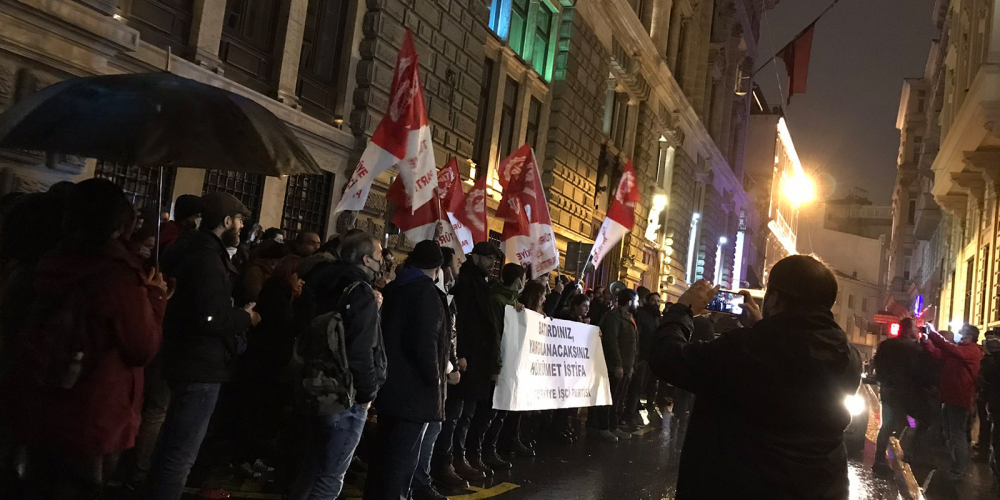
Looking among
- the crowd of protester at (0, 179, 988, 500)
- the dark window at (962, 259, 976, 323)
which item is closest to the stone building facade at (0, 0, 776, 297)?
the crowd of protester at (0, 179, 988, 500)

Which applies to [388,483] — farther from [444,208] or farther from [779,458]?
[444,208]

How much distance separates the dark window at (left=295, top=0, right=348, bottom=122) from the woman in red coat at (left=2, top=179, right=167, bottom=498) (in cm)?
844

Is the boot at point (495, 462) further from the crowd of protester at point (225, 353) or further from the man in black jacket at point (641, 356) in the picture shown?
the man in black jacket at point (641, 356)

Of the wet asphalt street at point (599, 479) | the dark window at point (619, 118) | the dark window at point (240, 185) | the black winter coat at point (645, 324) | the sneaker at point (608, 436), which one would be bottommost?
the wet asphalt street at point (599, 479)

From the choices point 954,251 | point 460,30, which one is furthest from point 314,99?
point 954,251

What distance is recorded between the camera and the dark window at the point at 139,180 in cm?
864

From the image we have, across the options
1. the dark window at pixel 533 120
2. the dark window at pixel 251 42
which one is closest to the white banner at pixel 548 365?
the dark window at pixel 251 42

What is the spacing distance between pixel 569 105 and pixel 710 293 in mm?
17041

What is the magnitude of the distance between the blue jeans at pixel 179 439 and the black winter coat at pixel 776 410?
8.60 ft

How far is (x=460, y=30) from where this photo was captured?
48.2 ft

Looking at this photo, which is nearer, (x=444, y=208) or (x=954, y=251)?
(x=444, y=208)

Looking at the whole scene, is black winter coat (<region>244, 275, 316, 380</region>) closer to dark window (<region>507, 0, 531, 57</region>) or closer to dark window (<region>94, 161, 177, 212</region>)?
dark window (<region>94, 161, 177, 212</region>)

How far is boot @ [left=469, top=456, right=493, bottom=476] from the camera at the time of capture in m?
7.34

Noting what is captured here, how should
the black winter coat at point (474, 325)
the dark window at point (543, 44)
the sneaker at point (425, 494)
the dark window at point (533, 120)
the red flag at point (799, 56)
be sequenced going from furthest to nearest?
the red flag at point (799, 56) < the dark window at point (543, 44) < the dark window at point (533, 120) < the black winter coat at point (474, 325) < the sneaker at point (425, 494)
